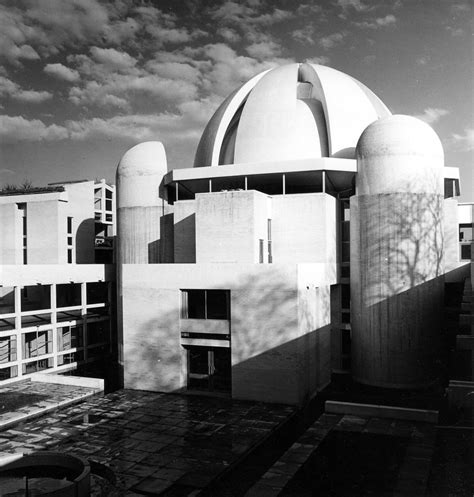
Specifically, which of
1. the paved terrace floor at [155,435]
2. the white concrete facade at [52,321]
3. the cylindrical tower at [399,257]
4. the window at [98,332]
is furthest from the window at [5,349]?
the cylindrical tower at [399,257]

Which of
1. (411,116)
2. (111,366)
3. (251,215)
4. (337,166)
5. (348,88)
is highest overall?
(348,88)

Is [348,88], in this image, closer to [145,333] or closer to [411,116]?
[411,116]

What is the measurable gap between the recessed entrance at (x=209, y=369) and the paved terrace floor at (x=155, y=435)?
94cm

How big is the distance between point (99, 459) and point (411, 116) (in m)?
20.4

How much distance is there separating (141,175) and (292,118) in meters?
9.09

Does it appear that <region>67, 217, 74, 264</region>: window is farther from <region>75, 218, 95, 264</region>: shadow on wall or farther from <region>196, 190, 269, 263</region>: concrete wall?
<region>196, 190, 269, 263</region>: concrete wall

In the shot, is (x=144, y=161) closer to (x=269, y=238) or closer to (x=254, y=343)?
(x=269, y=238)

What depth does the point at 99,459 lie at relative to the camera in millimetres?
14758

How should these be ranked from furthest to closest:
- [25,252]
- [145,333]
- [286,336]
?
[25,252] → [145,333] → [286,336]

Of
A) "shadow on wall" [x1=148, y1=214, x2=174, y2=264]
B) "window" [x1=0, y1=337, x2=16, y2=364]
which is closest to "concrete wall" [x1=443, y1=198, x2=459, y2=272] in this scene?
"shadow on wall" [x1=148, y1=214, x2=174, y2=264]

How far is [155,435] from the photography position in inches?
657

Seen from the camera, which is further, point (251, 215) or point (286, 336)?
point (251, 215)

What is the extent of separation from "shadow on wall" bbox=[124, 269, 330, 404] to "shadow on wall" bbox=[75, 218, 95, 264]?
15.1m

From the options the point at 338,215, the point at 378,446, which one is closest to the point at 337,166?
the point at 338,215
